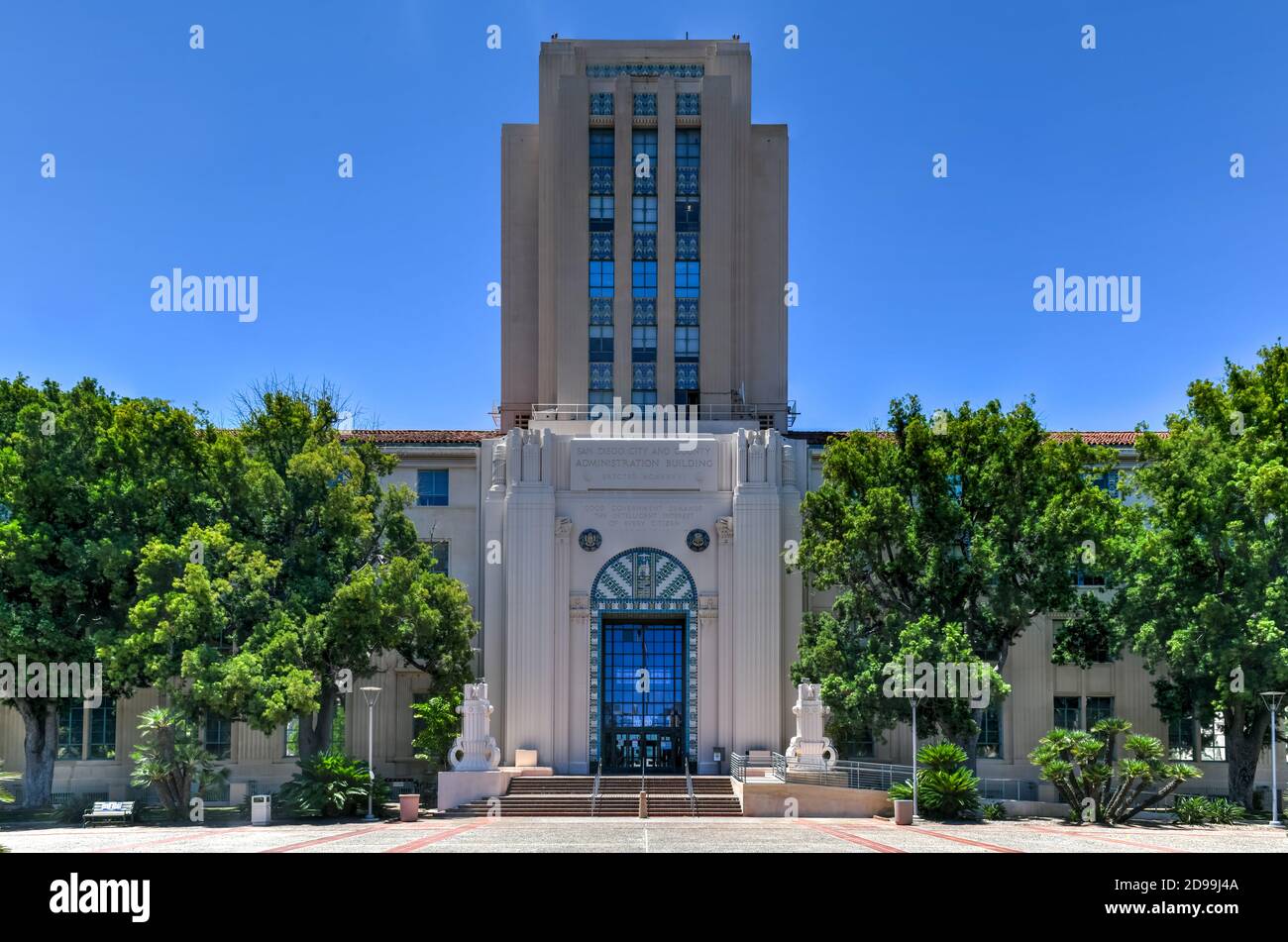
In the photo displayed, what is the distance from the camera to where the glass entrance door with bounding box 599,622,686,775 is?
44969mm

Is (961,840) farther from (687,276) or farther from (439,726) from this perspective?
(687,276)

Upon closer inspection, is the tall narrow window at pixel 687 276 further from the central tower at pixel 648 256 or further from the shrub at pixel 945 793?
the shrub at pixel 945 793

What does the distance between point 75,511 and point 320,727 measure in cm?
968

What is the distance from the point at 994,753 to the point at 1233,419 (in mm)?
13792

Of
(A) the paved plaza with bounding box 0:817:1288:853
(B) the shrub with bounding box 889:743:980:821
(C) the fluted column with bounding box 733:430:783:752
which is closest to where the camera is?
(A) the paved plaza with bounding box 0:817:1288:853

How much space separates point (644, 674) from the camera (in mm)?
45406

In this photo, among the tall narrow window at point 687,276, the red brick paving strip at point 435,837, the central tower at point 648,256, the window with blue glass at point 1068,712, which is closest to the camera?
the red brick paving strip at point 435,837

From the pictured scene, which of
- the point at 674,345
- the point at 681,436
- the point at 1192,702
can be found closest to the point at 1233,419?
the point at 1192,702

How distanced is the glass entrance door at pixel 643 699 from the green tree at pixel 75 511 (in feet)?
47.3

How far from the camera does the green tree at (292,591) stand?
3672 cm

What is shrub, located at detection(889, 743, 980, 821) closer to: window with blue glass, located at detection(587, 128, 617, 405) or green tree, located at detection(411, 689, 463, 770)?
green tree, located at detection(411, 689, 463, 770)

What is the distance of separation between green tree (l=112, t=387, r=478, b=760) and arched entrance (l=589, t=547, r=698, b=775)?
4.78 meters

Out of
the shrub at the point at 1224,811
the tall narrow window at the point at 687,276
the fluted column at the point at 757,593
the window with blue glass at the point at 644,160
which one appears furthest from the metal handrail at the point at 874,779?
the window with blue glass at the point at 644,160

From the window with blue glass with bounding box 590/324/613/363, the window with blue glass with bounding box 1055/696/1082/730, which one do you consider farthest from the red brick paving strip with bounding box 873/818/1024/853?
the window with blue glass with bounding box 590/324/613/363
